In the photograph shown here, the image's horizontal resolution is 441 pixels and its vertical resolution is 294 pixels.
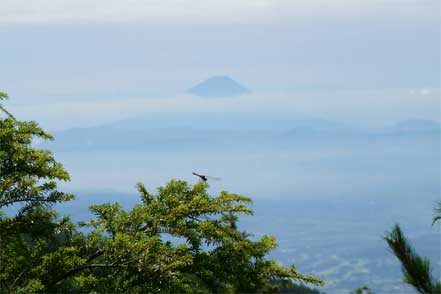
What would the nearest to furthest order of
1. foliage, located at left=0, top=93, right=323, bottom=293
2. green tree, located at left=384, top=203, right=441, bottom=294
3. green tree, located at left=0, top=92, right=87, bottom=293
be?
green tree, located at left=384, top=203, right=441, bottom=294
foliage, located at left=0, top=93, right=323, bottom=293
green tree, located at left=0, top=92, right=87, bottom=293

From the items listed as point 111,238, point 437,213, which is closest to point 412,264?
point 437,213

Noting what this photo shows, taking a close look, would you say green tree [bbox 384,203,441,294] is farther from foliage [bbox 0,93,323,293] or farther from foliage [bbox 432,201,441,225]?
foliage [bbox 0,93,323,293]

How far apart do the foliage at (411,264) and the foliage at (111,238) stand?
5.55 ft

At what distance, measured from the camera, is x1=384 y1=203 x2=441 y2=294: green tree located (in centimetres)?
743

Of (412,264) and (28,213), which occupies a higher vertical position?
(28,213)

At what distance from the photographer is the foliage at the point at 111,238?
8.55 metres

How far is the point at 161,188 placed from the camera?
1028 centimetres

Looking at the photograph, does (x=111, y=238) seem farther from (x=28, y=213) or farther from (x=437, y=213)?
(x=437, y=213)

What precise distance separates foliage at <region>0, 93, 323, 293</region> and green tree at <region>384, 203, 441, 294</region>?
1689 millimetres

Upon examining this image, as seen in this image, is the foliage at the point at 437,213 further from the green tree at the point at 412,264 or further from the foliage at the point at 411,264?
the foliage at the point at 411,264

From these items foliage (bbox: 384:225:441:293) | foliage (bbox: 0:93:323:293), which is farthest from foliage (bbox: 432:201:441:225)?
foliage (bbox: 0:93:323:293)

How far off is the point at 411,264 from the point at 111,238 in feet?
12.0

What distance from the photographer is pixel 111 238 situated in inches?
342

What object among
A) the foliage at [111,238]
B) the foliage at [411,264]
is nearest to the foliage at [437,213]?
the foliage at [411,264]
